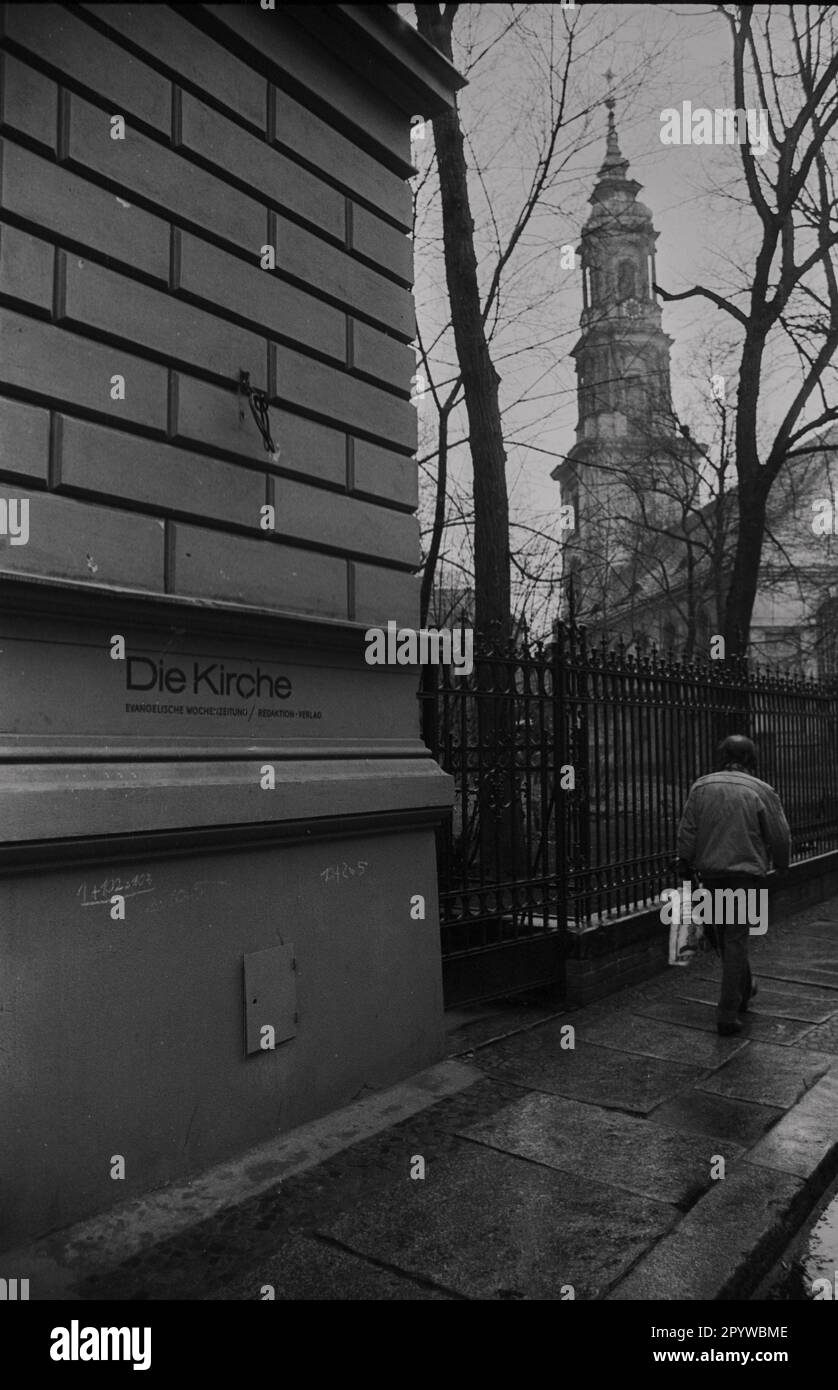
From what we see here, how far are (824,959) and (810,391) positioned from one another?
34.5ft

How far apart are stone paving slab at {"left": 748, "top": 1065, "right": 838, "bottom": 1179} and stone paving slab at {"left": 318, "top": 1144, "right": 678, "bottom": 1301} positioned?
27.0 inches

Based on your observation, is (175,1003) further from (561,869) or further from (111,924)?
(561,869)

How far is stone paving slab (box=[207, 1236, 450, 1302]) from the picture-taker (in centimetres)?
340

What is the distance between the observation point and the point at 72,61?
4188mm

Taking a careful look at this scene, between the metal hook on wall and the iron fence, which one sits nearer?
the metal hook on wall

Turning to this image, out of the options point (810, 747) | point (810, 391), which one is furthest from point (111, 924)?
point (810, 391)

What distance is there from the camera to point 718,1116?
5.08m

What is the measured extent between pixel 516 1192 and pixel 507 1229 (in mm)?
329

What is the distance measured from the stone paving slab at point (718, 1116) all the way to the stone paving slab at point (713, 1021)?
1232 mm

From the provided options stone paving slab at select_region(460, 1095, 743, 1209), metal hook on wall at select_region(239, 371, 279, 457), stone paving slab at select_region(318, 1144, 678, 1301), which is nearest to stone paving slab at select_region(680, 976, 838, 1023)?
stone paving slab at select_region(460, 1095, 743, 1209)

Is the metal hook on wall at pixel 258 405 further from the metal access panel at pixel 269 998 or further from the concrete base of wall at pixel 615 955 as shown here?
the concrete base of wall at pixel 615 955

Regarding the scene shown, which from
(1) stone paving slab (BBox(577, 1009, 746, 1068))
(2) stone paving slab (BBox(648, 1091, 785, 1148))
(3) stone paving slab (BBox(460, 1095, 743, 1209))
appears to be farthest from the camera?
(1) stone paving slab (BBox(577, 1009, 746, 1068))

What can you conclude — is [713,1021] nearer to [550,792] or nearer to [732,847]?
[732,847]

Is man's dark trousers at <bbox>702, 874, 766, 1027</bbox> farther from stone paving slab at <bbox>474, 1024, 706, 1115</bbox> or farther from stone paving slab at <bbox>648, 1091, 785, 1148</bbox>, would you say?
stone paving slab at <bbox>648, 1091, 785, 1148</bbox>
